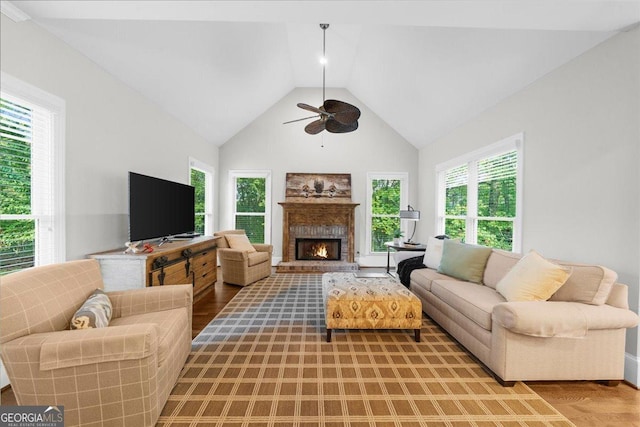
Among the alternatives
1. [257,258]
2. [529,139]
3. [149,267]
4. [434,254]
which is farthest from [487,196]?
[149,267]

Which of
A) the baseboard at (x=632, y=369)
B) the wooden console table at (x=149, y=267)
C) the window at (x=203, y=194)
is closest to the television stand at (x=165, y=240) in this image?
the wooden console table at (x=149, y=267)

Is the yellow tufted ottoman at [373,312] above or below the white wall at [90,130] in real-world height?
below

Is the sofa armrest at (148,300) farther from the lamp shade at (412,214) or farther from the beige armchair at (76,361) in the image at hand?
the lamp shade at (412,214)

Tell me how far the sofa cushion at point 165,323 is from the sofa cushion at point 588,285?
295 centimetres

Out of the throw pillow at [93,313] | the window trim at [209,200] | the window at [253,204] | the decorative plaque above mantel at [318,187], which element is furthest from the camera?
the window at [253,204]

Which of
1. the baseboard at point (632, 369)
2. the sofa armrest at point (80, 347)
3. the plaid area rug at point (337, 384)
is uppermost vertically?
the sofa armrest at point (80, 347)

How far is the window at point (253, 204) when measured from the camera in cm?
648

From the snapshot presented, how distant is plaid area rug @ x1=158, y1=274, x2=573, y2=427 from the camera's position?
1.77 meters

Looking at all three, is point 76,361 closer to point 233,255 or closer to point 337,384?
point 337,384

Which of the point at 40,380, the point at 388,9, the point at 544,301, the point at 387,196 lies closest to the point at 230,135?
the point at 387,196

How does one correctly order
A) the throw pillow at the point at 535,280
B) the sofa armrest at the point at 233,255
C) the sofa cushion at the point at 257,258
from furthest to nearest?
the sofa cushion at the point at 257,258, the sofa armrest at the point at 233,255, the throw pillow at the point at 535,280

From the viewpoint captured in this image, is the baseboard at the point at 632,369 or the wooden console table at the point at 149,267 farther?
the wooden console table at the point at 149,267

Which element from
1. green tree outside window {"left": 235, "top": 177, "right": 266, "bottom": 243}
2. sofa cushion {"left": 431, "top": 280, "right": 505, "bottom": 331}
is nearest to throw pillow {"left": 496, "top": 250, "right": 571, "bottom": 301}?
sofa cushion {"left": 431, "top": 280, "right": 505, "bottom": 331}
